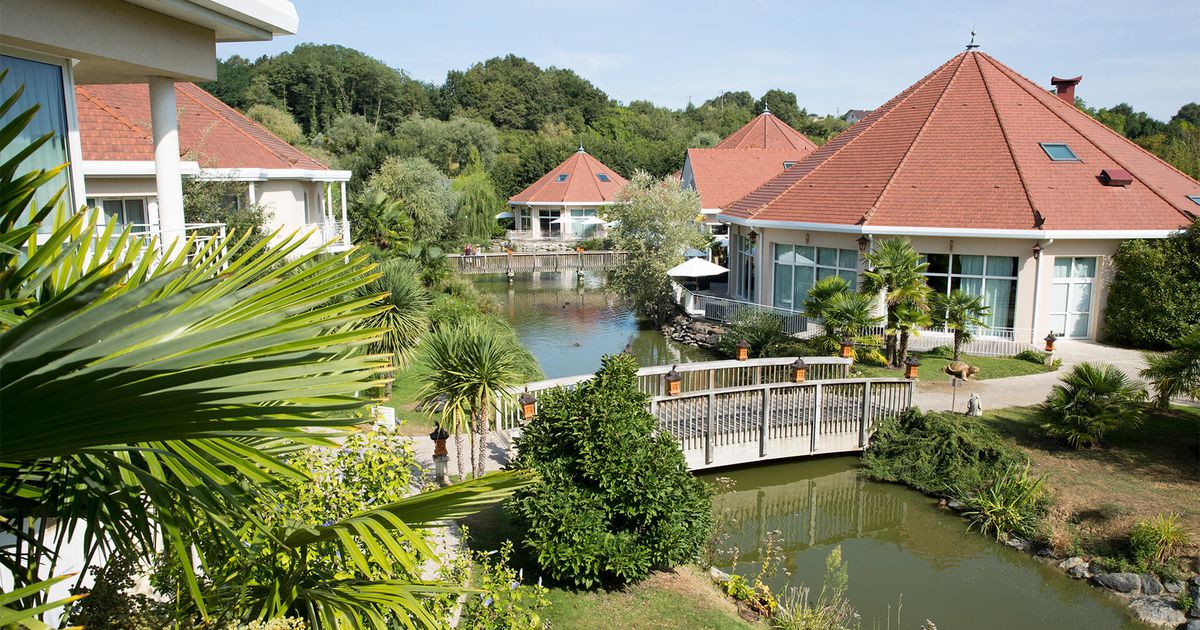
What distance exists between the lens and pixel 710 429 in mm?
13461

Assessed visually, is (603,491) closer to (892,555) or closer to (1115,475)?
(892,555)

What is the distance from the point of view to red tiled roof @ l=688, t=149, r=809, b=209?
41719 mm

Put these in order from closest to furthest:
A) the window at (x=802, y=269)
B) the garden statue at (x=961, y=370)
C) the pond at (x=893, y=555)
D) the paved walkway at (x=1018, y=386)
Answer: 1. the pond at (x=893, y=555)
2. the paved walkway at (x=1018, y=386)
3. the garden statue at (x=961, y=370)
4. the window at (x=802, y=269)

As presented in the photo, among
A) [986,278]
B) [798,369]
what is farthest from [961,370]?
[798,369]

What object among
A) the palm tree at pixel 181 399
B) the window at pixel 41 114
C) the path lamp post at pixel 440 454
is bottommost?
the path lamp post at pixel 440 454

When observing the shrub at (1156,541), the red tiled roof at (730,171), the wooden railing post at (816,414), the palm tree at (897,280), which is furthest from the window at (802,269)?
the red tiled roof at (730,171)

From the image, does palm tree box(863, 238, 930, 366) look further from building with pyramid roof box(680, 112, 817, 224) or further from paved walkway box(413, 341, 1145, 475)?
building with pyramid roof box(680, 112, 817, 224)

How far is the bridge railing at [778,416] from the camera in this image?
13570mm

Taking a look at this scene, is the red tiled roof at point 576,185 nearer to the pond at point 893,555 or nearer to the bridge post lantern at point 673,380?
the bridge post lantern at point 673,380

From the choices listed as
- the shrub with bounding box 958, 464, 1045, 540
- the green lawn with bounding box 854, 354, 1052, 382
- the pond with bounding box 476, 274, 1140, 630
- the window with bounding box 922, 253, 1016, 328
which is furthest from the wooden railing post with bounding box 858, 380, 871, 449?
the window with bounding box 922, 253, 1016, 328

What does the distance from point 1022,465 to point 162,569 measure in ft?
40.5

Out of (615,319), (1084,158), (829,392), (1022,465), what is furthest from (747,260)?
(1022,465)

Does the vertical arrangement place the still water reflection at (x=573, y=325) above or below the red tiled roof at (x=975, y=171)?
below

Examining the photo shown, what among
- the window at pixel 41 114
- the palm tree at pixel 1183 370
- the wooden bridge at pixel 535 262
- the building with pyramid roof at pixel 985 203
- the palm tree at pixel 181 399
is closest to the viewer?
the palm tree at pixel 181 399
